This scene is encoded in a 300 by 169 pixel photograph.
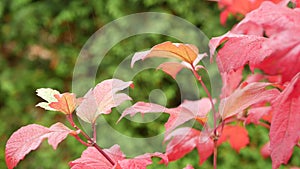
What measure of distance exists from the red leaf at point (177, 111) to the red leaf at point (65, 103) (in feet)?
0.32

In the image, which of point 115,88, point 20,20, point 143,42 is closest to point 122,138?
point 143,42

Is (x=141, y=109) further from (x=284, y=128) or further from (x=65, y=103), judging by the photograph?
(x=284, y=128)

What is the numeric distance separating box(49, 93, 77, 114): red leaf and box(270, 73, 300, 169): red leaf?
341mm

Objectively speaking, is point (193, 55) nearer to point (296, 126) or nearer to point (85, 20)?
point (296, 126)

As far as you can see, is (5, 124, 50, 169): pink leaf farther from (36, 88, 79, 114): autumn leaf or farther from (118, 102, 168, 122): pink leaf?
(118, 102, 168, 122): pink leaf

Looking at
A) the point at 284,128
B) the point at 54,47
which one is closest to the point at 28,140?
the point at 284,128

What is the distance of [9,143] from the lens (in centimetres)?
75

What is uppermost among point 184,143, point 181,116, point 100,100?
point 100,100

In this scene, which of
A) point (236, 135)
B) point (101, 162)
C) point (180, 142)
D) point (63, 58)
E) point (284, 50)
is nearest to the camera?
point (284, 50)

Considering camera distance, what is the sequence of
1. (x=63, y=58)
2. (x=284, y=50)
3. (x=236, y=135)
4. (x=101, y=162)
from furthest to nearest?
(x=63, y=58), (x=236, y=135), (x=101, y=162), (x=284, y=50)

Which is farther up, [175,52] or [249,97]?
[175,52]

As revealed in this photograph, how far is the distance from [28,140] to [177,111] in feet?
1.04

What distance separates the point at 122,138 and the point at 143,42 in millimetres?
714

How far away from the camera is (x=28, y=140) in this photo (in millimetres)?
751
